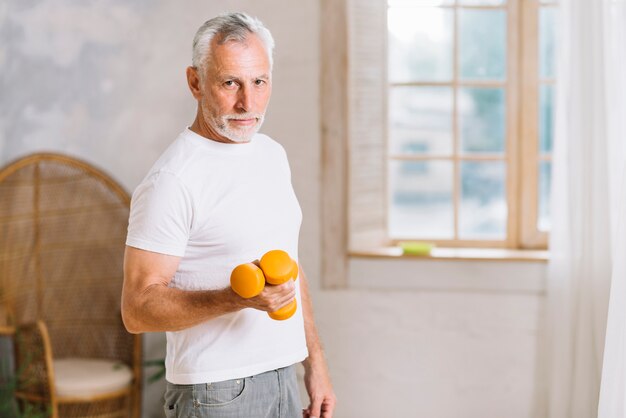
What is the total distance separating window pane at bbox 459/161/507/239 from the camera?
388cm

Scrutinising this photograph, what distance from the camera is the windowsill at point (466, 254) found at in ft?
11.7

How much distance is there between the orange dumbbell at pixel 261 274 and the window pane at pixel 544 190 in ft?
7.77

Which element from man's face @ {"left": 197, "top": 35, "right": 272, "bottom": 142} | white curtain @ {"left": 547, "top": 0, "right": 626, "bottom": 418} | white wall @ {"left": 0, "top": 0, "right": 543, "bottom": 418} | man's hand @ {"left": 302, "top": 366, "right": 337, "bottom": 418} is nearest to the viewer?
man's face @ {"left": 197, "top": 35, "right": 272, "bottom": 142}

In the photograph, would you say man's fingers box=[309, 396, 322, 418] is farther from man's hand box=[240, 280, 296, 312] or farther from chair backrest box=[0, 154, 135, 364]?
chair backrest box=[0, 154, 135, 364]

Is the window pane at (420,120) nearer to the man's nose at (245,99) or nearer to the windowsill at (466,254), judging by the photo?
the windowsill at (466,254)

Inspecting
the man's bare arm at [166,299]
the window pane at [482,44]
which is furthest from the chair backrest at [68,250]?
the man's bare arm at [166,299]

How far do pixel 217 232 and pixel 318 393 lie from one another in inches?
20.8

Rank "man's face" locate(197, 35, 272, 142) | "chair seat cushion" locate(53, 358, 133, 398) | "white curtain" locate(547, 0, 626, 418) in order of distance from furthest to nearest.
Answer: "chair seat cushion" locate(53, 358, 133, 398) < "white curtain" locate(547, 0, 626, 418) < "man's face" locate(197, 35, 272, 142)

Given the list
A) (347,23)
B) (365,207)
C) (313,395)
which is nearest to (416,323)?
(365,207)

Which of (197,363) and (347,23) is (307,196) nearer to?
(347,23)

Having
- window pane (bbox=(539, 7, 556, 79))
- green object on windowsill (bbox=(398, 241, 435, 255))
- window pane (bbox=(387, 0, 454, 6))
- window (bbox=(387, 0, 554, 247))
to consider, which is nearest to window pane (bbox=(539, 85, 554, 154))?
window (bbox=(387, 0, 554, 247))

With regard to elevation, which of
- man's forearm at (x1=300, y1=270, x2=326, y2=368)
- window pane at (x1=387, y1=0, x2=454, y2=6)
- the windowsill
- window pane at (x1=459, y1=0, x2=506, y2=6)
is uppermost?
window pane at (x1=387, y1=0, x2=454, y2=6)

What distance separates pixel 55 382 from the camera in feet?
11.5

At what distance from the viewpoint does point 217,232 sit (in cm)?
184
